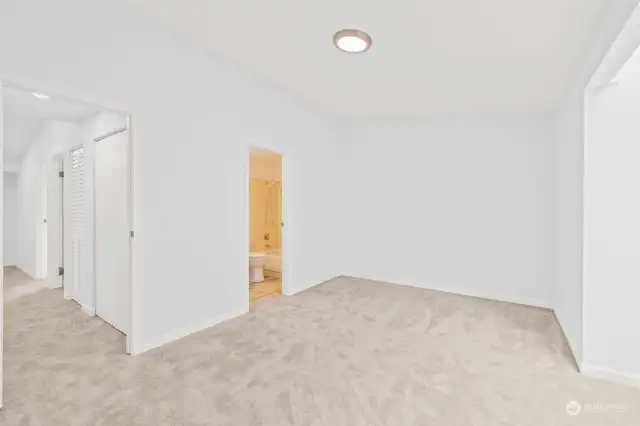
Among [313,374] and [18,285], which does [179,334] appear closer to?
[313,374]

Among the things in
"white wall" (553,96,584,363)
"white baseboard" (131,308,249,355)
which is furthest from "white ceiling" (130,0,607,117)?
"white baseboard" (131,308,249,355)

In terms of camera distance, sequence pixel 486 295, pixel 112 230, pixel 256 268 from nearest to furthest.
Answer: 1. pixel 112 230
2. pixel 486 295
3. pixel 256 268

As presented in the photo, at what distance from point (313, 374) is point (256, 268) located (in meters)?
2.90

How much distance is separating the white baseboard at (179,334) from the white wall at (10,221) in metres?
5.75

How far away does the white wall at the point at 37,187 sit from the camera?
169 inches

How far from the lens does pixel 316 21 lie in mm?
2414

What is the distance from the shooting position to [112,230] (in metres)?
3.20

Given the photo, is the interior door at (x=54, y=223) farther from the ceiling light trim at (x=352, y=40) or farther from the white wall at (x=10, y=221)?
the ceiling light trim at (x=352, y=40)

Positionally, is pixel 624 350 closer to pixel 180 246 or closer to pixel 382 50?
pixel 382 50

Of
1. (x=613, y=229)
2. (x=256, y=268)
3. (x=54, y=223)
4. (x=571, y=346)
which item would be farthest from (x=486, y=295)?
(x=54, y=223)

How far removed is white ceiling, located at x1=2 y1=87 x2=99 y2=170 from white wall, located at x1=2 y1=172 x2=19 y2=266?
1.72 meters

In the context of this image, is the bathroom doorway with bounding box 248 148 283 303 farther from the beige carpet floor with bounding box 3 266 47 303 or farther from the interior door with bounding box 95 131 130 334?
the beige carpet floor with bounding box 3 266 47 303

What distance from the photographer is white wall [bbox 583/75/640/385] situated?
84.4 inches

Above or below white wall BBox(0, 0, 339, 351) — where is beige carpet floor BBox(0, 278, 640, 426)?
below
